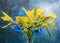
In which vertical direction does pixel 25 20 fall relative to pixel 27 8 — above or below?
below

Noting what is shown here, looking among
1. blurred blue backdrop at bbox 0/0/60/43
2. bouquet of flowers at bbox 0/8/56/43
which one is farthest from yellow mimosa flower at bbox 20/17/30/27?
blurred blue backdrop at bbox 0/0/60/43

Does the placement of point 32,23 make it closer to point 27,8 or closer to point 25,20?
point 25,20

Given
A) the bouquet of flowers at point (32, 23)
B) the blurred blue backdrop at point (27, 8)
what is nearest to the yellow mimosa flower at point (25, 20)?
the bouquet of flowers at point (32, 23)

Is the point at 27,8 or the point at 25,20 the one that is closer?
the point at 25,20

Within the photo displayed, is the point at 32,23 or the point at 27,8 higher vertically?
the point at 27,8

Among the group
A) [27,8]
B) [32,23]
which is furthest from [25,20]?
[27,8]

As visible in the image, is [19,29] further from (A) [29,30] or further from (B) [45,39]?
(B) [45,39]

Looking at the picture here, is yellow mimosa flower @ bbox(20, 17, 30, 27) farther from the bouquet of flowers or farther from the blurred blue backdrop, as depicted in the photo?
the blurred blue backdrop

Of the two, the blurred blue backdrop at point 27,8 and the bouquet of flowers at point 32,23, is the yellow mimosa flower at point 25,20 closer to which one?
the bouquet of flowers at point 32,23
